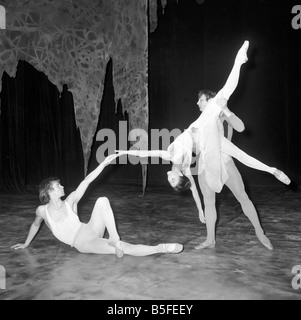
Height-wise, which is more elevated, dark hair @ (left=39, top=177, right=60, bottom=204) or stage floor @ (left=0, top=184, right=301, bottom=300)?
dark hair @ (left=39, top=177, right=60, bottom=204)

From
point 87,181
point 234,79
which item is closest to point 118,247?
point 87,181

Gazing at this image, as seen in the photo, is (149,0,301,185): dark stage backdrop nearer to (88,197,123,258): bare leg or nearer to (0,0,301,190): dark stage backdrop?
(0,0,301,190): dark stage backdrop

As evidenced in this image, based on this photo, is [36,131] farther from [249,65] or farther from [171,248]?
[171,248]

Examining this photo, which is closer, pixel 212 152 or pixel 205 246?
pixel 212 152

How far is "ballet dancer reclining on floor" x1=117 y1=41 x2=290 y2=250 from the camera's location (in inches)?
109

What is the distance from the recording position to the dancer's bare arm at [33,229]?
2.84 m

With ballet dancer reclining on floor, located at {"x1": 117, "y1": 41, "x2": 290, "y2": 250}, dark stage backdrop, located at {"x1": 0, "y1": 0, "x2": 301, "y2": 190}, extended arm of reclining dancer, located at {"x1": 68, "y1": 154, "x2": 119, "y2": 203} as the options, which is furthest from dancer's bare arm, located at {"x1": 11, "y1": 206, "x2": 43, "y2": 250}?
dark stage backdrop, located at {"x1": 0, "y1": 0, "x2": 301, "y2": 190}

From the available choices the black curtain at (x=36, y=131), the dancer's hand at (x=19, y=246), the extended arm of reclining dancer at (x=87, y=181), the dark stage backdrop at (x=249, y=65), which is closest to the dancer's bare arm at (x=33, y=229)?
the dancer's hand at (x=19, y=246)

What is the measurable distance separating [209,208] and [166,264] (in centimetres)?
51

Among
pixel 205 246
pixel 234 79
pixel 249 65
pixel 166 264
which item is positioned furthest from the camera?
pixel 249 65

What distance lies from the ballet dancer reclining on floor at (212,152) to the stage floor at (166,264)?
37 centimetres

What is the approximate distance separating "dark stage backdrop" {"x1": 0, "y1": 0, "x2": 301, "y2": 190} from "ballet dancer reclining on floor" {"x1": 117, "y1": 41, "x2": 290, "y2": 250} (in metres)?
3.39

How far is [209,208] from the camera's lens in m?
2.91

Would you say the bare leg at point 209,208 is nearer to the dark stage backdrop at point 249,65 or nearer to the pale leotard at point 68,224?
the pale leotard at point 68,224
